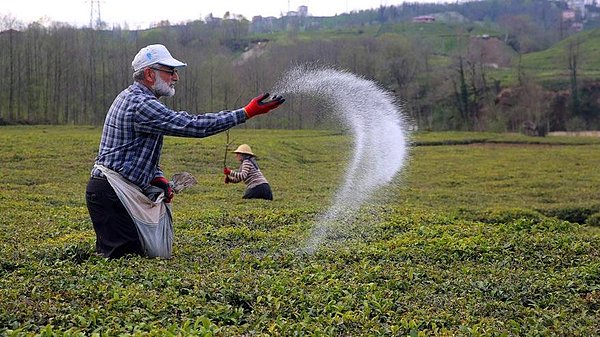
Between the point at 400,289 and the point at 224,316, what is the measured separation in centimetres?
192

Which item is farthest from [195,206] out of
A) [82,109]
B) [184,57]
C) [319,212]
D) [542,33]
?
[542,33]

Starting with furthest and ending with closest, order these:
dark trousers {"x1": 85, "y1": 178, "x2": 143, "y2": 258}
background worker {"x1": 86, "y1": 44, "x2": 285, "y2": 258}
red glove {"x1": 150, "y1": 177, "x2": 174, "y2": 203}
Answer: red glove {"x1": 150, "y1": 177, "x2": 174, "y2": 203}, dark trousers {"x1": 85, "y1": 178, "x2": 143, "y2": 258}, background worker {"x1": 86, "y1": 44, "x2": 285, "y2": 258}

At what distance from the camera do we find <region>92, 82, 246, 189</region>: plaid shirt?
735cm

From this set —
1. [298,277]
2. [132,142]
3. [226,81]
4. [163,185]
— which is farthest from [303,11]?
[298,277]

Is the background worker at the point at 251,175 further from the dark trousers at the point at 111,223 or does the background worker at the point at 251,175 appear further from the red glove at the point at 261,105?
the red glove at the point at 261,105

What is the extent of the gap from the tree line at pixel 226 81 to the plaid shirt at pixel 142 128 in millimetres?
29703

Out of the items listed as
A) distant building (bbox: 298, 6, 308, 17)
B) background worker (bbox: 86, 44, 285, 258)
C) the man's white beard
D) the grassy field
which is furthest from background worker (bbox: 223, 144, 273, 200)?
distant building (bbox: 298, 6, 308, 17)

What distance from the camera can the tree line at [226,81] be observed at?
158 feet

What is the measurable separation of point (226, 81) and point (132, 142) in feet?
139

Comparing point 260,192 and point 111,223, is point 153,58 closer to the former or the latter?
point 111,223

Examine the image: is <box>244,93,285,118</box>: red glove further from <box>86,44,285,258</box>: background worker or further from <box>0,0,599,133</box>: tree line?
<box>0,0,599,133</box>: tree line

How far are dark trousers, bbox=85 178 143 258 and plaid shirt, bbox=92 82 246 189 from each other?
0.20 metres

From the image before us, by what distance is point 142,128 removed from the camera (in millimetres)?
7574

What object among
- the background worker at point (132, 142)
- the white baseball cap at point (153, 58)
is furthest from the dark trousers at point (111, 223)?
the white baseball cap at point (153, 58)
